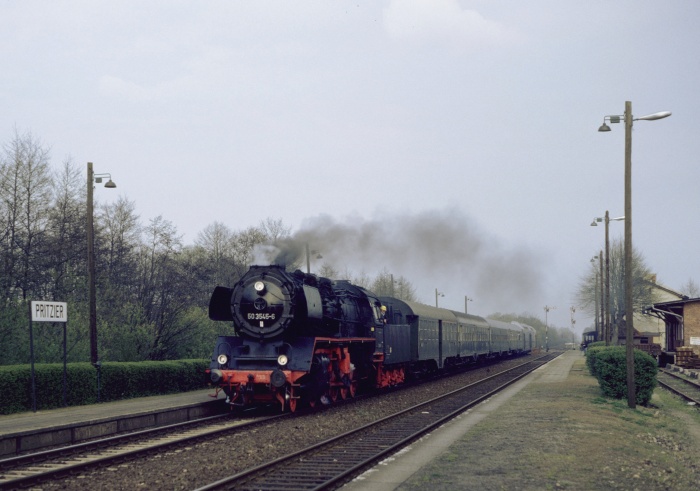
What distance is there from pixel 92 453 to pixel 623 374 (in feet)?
55.0

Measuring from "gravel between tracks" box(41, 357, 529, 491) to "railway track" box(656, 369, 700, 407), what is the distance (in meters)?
13.0

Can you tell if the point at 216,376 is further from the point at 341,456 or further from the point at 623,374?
the point at 623,374

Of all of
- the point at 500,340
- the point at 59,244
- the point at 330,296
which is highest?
the point at 59,244

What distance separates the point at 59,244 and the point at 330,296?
53.7 ft

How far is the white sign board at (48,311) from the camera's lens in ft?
62.2

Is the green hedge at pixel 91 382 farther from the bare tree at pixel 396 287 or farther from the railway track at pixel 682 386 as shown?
the bare tree at pixel 396 287

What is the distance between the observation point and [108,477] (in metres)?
10.8

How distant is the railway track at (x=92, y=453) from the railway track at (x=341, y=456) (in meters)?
2.55

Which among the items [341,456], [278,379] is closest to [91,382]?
[278,379]

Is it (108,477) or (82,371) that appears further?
(82,371)

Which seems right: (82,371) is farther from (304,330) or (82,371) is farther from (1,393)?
(304,330)

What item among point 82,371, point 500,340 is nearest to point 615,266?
point 500,340

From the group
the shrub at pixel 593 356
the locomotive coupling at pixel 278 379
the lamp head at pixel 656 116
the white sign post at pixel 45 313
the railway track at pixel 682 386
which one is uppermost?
the lamp head at pixel 656 116

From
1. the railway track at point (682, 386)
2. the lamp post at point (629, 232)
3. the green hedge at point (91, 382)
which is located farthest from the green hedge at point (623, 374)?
the green hedge at point (91, 382)
